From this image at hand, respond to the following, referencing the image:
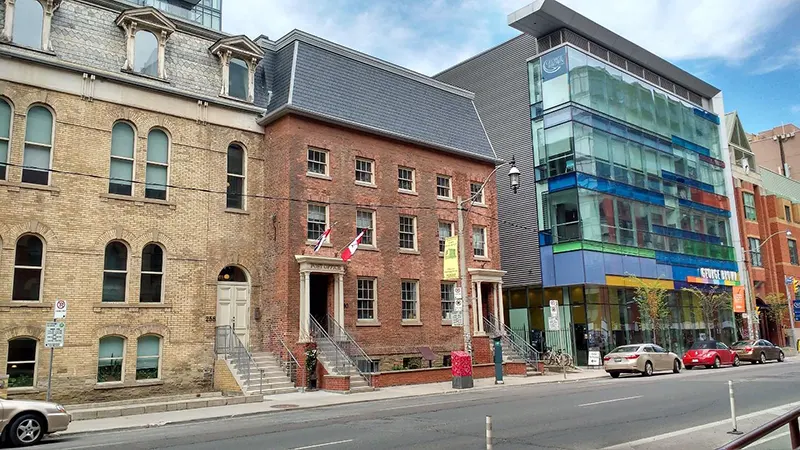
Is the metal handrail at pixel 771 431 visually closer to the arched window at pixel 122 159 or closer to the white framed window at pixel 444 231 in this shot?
the arched window at pixel 122 159

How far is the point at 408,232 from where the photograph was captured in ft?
99.9

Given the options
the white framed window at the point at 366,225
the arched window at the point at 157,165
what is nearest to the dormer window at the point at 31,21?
the arched window at the point at 157,165

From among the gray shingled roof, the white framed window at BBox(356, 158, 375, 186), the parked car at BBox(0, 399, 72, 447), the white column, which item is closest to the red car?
the white column

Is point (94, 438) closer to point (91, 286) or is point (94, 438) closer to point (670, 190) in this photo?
point (91, 286)

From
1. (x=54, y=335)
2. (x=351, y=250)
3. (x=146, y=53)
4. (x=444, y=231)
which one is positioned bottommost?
(x=54, y=335)

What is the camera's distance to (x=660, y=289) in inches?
1497

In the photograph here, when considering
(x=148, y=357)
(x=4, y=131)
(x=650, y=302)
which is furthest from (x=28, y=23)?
(x=650, y=302)

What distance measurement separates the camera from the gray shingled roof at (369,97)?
1085 inches

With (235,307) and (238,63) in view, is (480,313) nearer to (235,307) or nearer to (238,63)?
(235,307)

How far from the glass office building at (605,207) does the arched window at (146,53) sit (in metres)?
22.6

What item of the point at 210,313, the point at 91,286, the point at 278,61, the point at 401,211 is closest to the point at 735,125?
the point at 401,211

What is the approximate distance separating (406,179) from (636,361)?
43.0ft

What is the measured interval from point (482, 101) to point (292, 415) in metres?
30.4

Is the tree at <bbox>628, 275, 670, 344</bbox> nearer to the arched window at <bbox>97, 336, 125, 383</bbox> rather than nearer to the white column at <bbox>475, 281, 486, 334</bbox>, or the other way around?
the white column at <bbox>475, 281, 486, 334</bbox>
